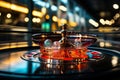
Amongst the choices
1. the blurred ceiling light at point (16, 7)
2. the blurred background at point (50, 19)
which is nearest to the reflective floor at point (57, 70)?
the blurred background at point (50, 19)

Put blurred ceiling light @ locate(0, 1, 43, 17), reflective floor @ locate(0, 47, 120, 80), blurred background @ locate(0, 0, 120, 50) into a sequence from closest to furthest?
reflective floor @ locate(0, 47, 120, 80), blurred background @ locate(0, 0, 120, 50), blurred ceiling light @ locate(0, 1, 43, 17)

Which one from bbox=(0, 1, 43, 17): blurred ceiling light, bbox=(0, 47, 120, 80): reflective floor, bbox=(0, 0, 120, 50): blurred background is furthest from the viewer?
bbox=(0, 1, 43, 17): blurred ceiling light

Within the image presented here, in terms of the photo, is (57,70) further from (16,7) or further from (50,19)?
(16,7)

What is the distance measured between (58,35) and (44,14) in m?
11.4

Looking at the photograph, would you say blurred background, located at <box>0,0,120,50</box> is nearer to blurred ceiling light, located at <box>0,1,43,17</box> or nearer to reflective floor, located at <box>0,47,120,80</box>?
blurred ceiling light, located at <box>0,1,43,17</box>

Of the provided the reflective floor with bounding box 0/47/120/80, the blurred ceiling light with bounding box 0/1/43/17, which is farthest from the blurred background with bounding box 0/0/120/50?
the reflective floor with bounding box 0/47/120/80

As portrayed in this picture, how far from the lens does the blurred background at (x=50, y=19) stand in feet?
22.0

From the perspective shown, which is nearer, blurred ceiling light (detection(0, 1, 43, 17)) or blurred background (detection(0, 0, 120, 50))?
blurred background (detection(0, 0, 120, 50))

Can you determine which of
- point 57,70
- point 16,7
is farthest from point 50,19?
point 57,70

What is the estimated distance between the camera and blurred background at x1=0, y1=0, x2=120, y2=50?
6692 millimetres

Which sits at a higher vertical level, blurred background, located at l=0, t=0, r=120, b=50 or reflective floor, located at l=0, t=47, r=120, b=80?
blurred background, located at l=0, t=0, r=120, b=50

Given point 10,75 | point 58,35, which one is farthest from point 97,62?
point 10,75

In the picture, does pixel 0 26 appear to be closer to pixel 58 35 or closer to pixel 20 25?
pixel 20 25

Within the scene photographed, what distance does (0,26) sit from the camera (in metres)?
11.0
